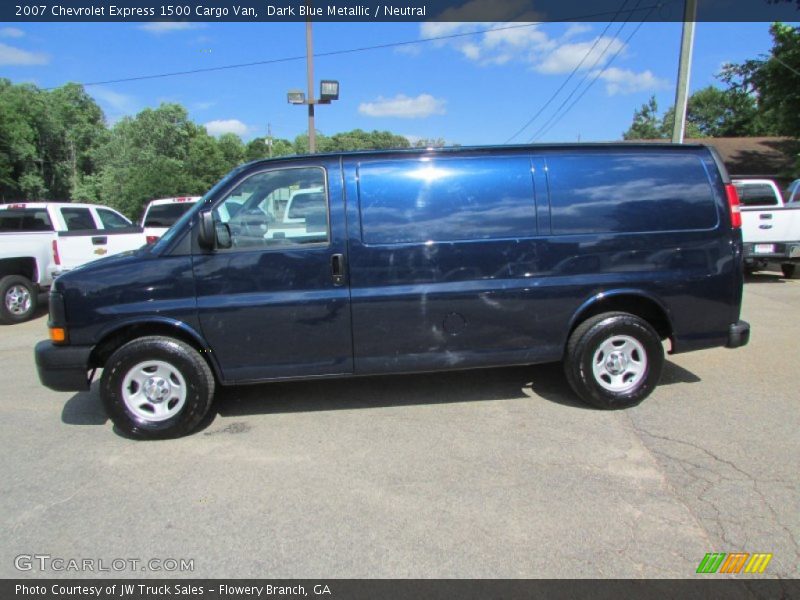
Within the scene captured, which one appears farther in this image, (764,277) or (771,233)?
(764,277)

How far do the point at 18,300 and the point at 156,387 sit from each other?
650 cm

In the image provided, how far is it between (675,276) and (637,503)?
6.69 feet

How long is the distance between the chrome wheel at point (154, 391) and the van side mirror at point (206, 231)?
3.14ft

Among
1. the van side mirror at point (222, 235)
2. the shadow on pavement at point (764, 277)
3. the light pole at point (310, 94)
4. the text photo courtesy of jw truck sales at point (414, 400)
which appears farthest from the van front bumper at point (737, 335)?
the light pole at point (310, 94)

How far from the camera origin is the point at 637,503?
9.88 ft

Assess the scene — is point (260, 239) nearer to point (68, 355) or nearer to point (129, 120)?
point (68, 355)

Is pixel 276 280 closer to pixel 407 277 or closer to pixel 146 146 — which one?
pixel 407 277

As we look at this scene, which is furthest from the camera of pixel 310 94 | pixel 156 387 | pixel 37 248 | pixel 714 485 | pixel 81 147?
pixel 81 147

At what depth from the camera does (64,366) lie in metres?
3.89

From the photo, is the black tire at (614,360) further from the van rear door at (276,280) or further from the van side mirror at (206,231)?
the van side mirror at (206,231)

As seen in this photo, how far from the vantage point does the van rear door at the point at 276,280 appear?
3908 mm

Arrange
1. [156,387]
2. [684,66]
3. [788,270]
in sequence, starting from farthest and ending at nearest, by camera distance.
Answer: [684,66]
[788,270]
[156,387]

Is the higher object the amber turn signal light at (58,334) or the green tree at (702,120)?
the green tree at (702,120)
